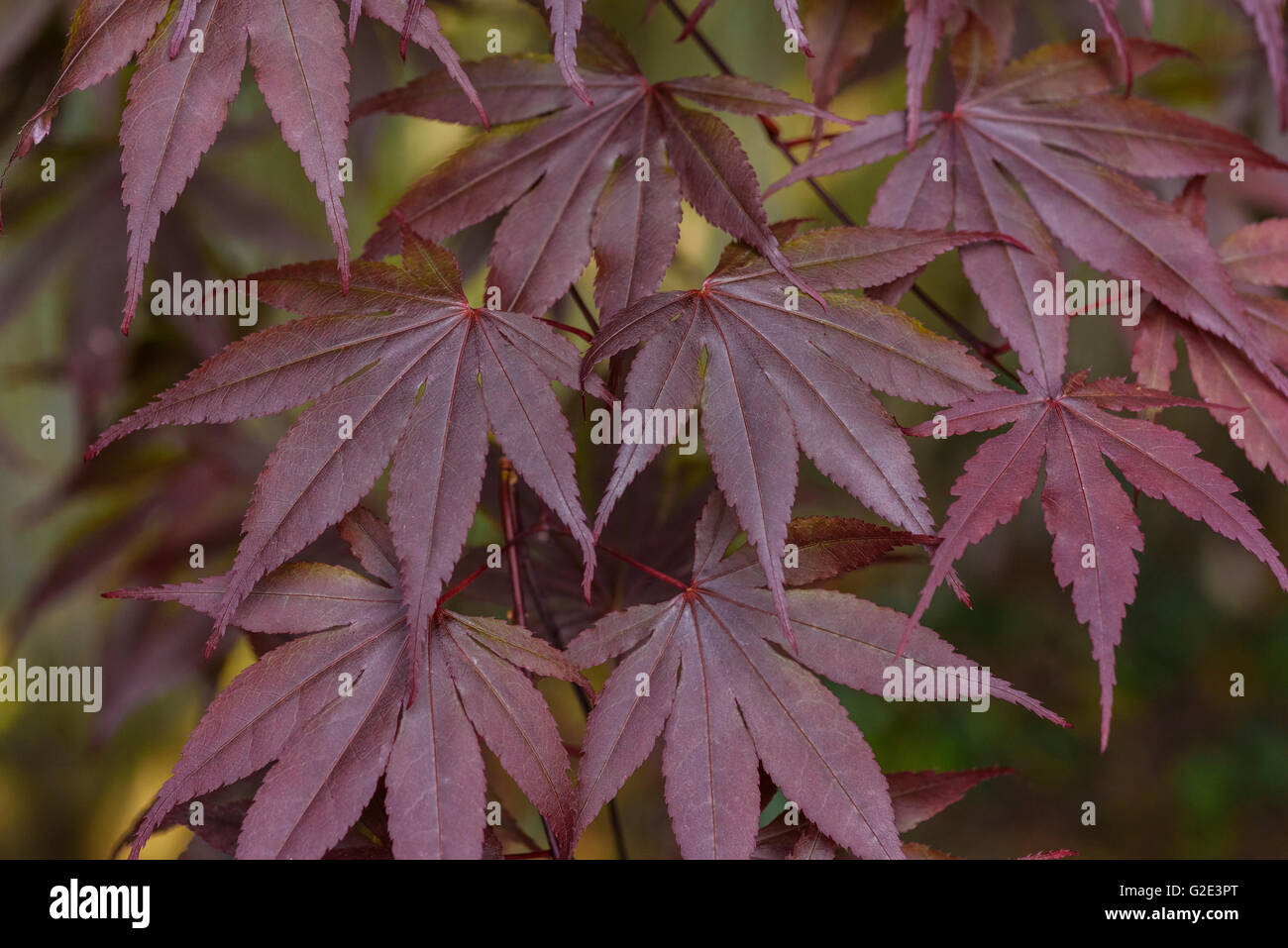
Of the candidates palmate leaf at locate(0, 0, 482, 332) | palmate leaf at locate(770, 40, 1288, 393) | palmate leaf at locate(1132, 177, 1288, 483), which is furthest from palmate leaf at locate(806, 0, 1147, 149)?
palmate leaf at locate(0, 0, 482, 332)

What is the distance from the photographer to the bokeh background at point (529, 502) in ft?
3.55

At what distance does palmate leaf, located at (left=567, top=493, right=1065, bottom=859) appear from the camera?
57cm

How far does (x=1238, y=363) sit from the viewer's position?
70cm

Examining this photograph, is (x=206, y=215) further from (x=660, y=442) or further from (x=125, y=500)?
(x=660, y=442)

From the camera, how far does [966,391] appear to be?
586 mm

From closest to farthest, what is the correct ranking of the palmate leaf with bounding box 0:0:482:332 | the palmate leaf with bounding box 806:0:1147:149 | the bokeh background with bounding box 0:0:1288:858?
the palmate leaf with bounding box 0:0:482:332 < the palmate leaf with bounding box 806:0:1147:149 < the bokeh background with bounding box 0:0:1288:858

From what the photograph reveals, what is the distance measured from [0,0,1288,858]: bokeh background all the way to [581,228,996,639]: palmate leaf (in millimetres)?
280

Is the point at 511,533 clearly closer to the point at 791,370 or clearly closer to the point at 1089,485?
the point at 791,370

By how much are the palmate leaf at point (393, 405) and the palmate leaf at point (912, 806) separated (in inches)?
10.1

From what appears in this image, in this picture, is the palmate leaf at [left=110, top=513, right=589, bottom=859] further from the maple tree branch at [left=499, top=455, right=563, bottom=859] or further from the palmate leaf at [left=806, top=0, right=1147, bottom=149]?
the palmate leaf at [left=806, top=0, right=1147, bottom=149]

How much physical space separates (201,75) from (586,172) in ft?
0.85

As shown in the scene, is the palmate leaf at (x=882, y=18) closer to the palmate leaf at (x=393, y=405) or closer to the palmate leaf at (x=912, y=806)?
the palmate leaf at (x=393, y=405)

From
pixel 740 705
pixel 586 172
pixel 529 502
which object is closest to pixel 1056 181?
pixel 586 172
